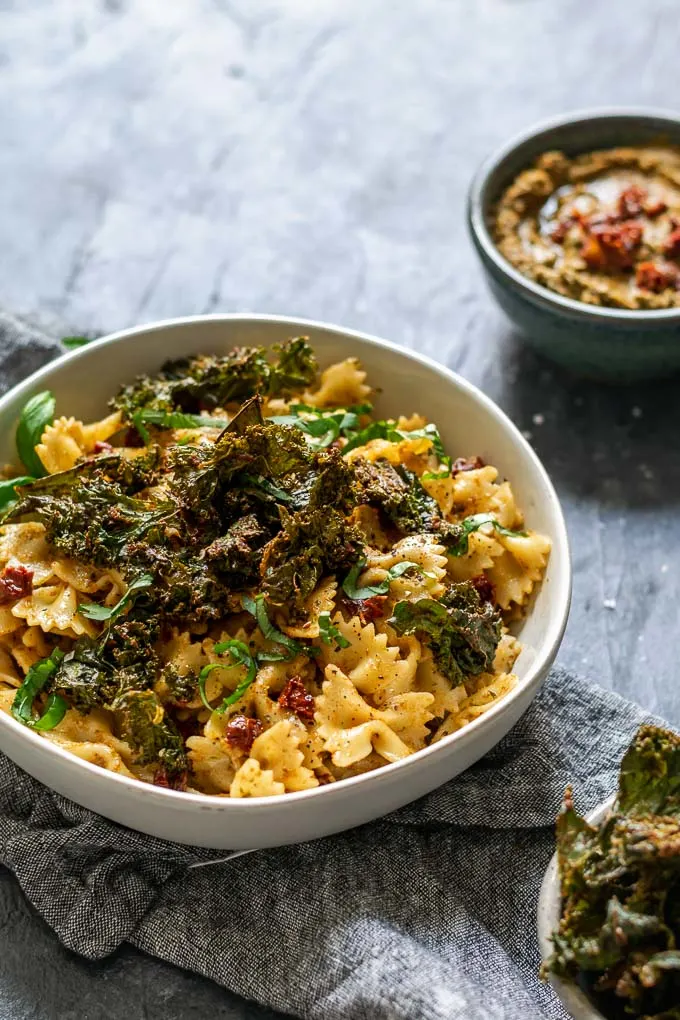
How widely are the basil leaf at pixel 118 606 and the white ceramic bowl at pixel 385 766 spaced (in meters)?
0.40

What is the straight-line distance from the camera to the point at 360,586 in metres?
3.59

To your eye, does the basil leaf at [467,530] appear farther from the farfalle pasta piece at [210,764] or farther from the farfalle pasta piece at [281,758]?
the farfalle pasta piece at [210,764]

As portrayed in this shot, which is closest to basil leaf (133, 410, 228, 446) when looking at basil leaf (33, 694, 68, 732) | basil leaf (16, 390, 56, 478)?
basil leaf (16, 390, 56, 478)

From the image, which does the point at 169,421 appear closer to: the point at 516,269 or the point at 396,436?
the point at 396,436

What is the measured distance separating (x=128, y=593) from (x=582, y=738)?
168cm

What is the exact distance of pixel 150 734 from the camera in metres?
3.32

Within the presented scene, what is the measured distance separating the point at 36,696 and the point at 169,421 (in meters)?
1.05

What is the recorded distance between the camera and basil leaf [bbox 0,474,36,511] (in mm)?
3873

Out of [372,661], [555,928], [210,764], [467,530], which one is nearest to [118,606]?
[210,764]

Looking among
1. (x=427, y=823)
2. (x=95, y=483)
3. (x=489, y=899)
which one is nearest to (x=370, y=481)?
(x=95, y=483)

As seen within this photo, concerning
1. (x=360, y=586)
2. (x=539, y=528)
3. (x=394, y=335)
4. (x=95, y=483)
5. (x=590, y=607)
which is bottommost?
(x=590, y=607)

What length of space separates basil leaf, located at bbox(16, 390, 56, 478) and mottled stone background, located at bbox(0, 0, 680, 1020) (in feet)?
4.17

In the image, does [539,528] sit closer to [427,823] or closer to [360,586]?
[360,586]

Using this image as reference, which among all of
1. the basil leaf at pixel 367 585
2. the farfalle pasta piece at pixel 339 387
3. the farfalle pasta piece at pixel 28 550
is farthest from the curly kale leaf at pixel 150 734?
the farfalle pasta piece at pixel 339 387
